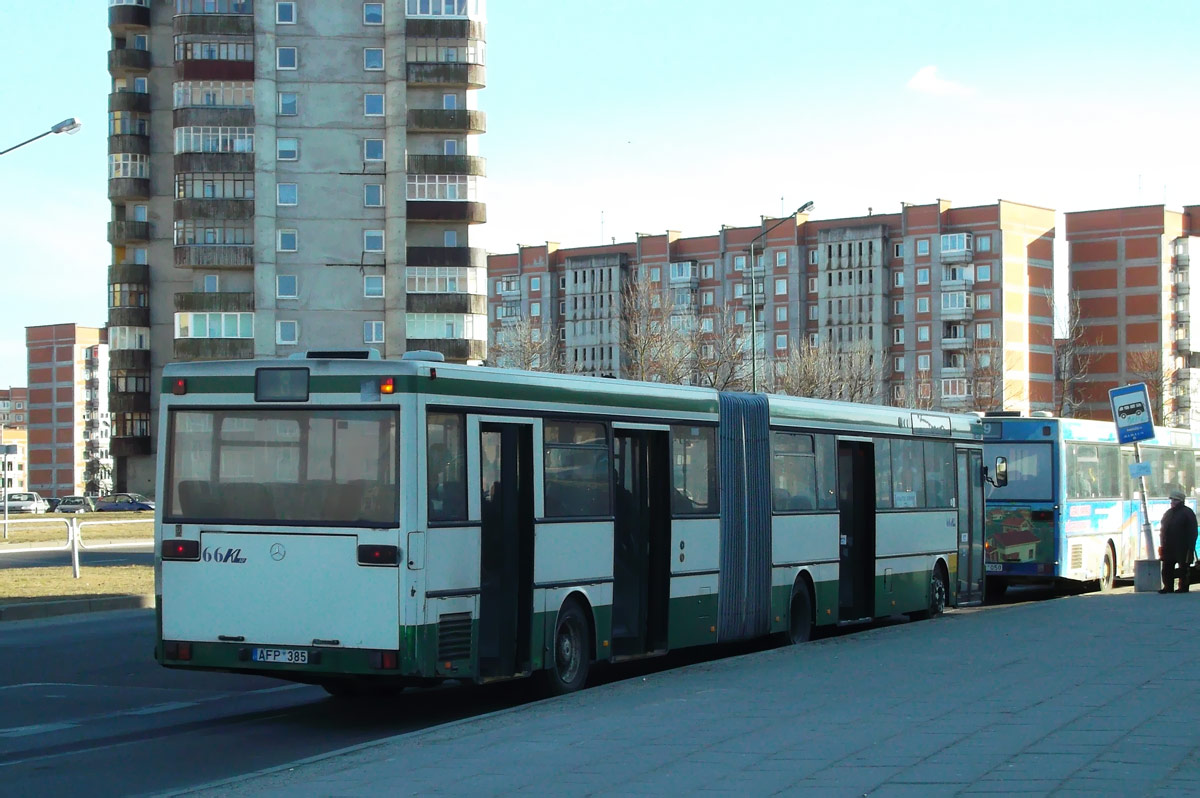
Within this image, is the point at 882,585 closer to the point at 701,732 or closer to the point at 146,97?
the point at 701,732

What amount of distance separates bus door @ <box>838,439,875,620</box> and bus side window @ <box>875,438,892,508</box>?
12 centimetres

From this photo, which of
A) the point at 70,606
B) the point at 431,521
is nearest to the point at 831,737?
the point at 431,521

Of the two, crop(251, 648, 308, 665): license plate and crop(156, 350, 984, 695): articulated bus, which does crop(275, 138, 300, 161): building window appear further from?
crop(251, 648, 308, 665): license plate

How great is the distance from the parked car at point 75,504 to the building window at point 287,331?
2726 cm

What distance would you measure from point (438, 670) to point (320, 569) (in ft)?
3.84

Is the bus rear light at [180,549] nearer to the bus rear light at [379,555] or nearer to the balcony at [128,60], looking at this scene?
the bus rear light at [379,555]

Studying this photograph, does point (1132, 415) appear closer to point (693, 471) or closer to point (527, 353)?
point (693, 471)

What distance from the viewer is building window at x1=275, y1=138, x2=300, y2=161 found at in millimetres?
81375

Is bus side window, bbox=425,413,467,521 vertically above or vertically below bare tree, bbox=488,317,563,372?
below

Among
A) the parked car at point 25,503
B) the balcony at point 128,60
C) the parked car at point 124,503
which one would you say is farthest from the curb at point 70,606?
the parked car at point 25,503

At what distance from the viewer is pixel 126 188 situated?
91.9m

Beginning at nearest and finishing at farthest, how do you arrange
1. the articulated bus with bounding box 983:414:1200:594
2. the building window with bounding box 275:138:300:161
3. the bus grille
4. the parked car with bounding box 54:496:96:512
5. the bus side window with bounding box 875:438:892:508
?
1. the bus grille
2. the bus side window with bounding box 875:438:892:508
3. the articulated bus with bounding box 983:414:1200:594
4. the building window with bounding box 275:138:300:161
5. the parked car with bounding box 54:496:96:512

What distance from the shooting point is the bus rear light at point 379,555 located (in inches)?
455

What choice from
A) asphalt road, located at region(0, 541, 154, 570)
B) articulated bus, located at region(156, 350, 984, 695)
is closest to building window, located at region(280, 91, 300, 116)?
asphalt road, located at region(0, 541, 154, 570)
